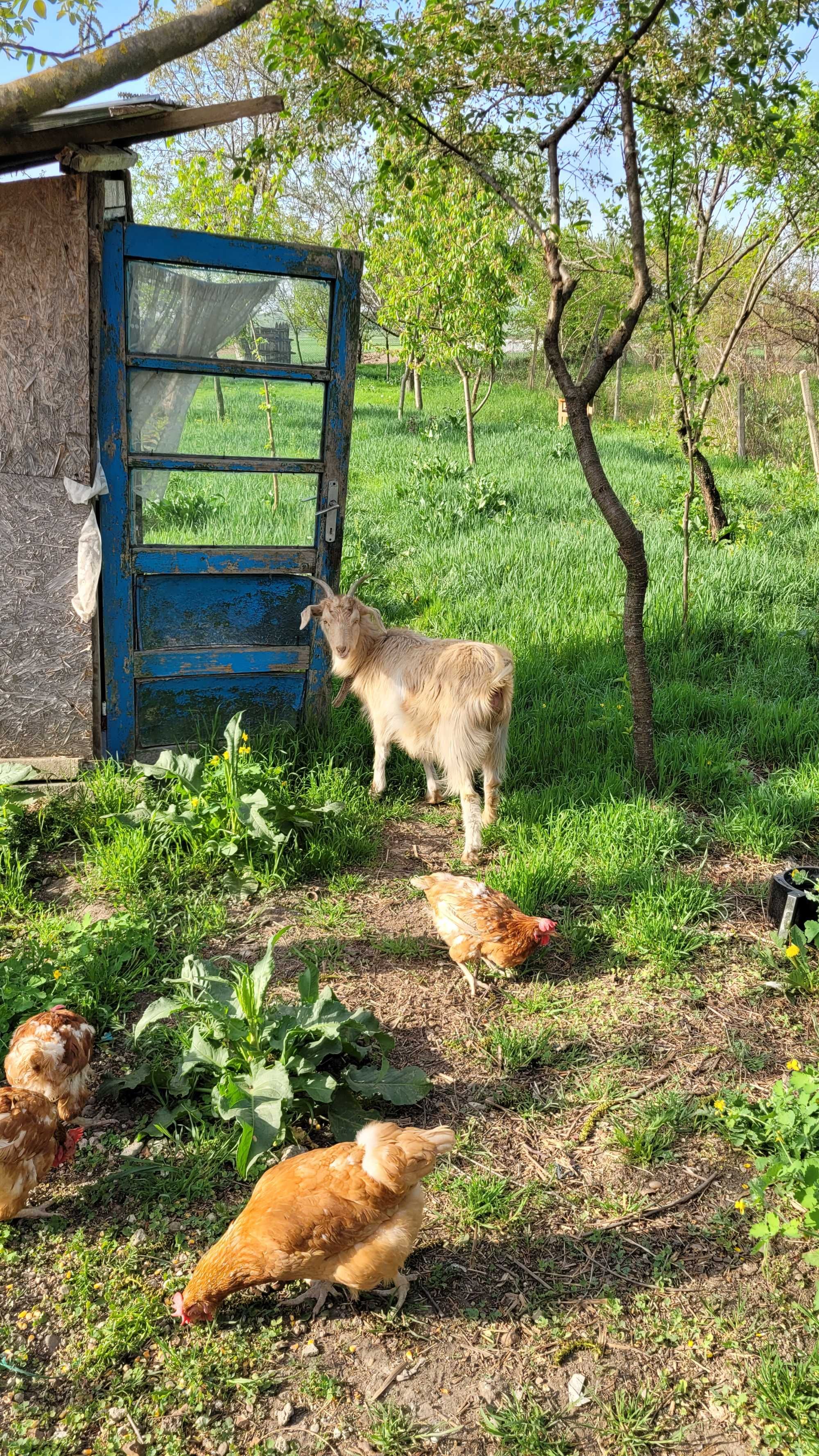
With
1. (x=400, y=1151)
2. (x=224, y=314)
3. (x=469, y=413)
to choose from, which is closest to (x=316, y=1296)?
(x=400, y=1151)

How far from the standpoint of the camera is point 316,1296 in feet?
9.20

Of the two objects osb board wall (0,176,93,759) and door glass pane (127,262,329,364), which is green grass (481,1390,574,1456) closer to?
osb board wall (0,176,93,759)

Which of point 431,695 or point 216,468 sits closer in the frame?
point 431,695

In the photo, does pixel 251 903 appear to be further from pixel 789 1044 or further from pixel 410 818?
pixel 789 1044

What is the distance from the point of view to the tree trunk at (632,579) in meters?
4.97

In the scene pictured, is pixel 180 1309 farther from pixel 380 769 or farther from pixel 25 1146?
pixel 380 769

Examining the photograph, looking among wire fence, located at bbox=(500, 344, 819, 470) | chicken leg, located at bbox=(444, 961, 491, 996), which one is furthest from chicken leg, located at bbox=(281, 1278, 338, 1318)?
wire fence, located at bbox=(500, 344, 819, 470)

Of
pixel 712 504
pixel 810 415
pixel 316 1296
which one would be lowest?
pixel 316 1296

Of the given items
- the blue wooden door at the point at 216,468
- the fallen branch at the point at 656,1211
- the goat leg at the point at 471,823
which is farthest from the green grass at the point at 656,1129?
the blue wooden door at the point at 216,468

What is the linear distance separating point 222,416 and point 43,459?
1020 mm

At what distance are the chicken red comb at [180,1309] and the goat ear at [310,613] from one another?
351cm

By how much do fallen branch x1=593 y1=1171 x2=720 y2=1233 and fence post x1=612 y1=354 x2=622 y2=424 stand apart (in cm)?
2639

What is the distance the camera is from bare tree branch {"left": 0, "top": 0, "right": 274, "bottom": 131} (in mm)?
3164

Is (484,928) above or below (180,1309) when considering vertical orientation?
above
